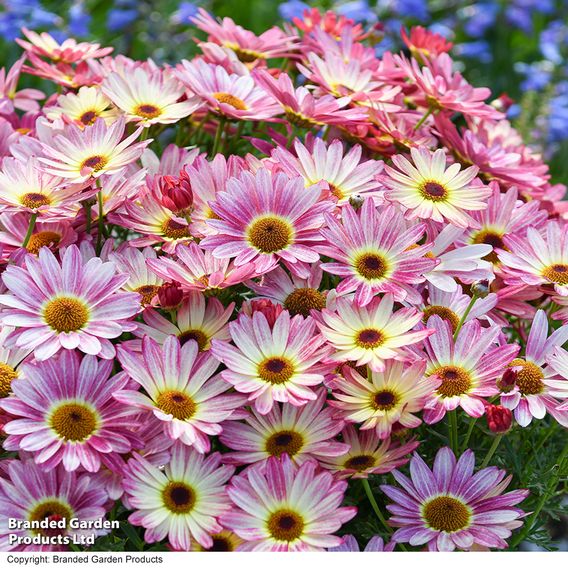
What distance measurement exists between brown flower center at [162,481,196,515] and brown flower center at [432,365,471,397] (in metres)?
0.24

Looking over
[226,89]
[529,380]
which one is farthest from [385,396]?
[226,89]

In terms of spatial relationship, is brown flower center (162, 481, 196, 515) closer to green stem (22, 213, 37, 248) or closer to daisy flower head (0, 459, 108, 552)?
daisy flower head (0, 459, 108, 552)

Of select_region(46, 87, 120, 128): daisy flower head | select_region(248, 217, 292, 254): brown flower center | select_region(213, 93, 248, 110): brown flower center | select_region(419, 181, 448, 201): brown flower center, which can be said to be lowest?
select_region(248, 217, 292, 254): brown flower center

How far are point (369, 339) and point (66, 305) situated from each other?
27cm

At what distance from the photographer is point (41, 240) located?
894mm

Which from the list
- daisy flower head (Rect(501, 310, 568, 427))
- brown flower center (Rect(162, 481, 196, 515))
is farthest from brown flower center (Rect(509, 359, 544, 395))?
brown flower center (Rect(162, 481, 196, 515))

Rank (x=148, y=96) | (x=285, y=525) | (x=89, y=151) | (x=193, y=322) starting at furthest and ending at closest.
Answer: (x=148, y=96)
(x=89, y=151)
(x=193, y=322)
(x=285, y=525)

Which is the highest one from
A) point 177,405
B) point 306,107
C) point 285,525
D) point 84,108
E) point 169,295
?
point 84,108

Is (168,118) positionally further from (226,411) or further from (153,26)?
(153,26)

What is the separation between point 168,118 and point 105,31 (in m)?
2.38

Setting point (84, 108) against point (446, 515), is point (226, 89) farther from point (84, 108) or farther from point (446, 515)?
point (446, 515)

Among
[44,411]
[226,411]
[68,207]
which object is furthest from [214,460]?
[68,207]

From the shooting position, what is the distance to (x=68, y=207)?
Result: 883mm

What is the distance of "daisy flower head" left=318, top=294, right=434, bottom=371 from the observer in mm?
737
